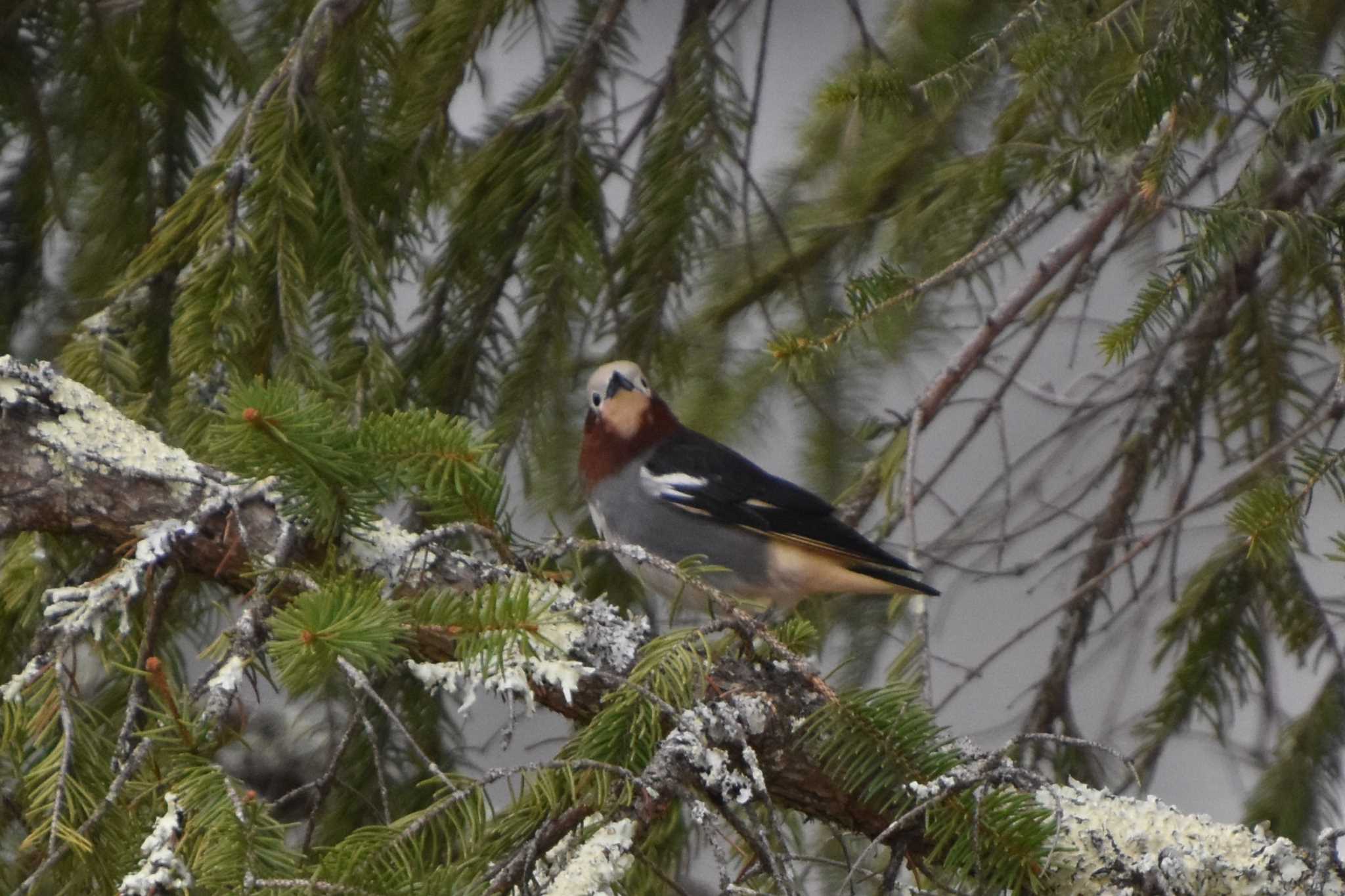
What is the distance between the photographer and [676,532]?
2.15 metres

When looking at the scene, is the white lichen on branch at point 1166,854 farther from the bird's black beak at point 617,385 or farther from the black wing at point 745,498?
the bird's black beak at point 617,385

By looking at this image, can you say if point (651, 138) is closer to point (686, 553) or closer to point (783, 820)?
point (686, 553)

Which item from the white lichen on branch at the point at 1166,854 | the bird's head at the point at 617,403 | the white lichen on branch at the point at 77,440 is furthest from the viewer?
the bird's head at the point at 617,403

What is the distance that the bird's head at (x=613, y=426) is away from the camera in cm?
215

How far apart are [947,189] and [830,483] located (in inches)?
23.8

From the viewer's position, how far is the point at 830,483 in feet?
8.05

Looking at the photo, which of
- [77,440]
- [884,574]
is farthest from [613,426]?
[77,440]

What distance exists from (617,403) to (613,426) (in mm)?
36

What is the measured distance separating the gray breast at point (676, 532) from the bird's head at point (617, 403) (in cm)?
7

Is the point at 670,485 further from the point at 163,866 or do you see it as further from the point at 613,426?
the point at 163,866

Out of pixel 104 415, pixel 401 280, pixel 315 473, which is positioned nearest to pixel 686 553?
pixel 401 280

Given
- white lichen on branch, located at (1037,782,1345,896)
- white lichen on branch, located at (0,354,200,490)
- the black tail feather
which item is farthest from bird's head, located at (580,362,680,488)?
white lichen on branch, located at (1037,782,1345,896)

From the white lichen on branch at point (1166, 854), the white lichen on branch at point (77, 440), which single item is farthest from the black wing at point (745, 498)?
the white lichen on branch at point (77, 440)

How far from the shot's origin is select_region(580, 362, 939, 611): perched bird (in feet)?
6.72
